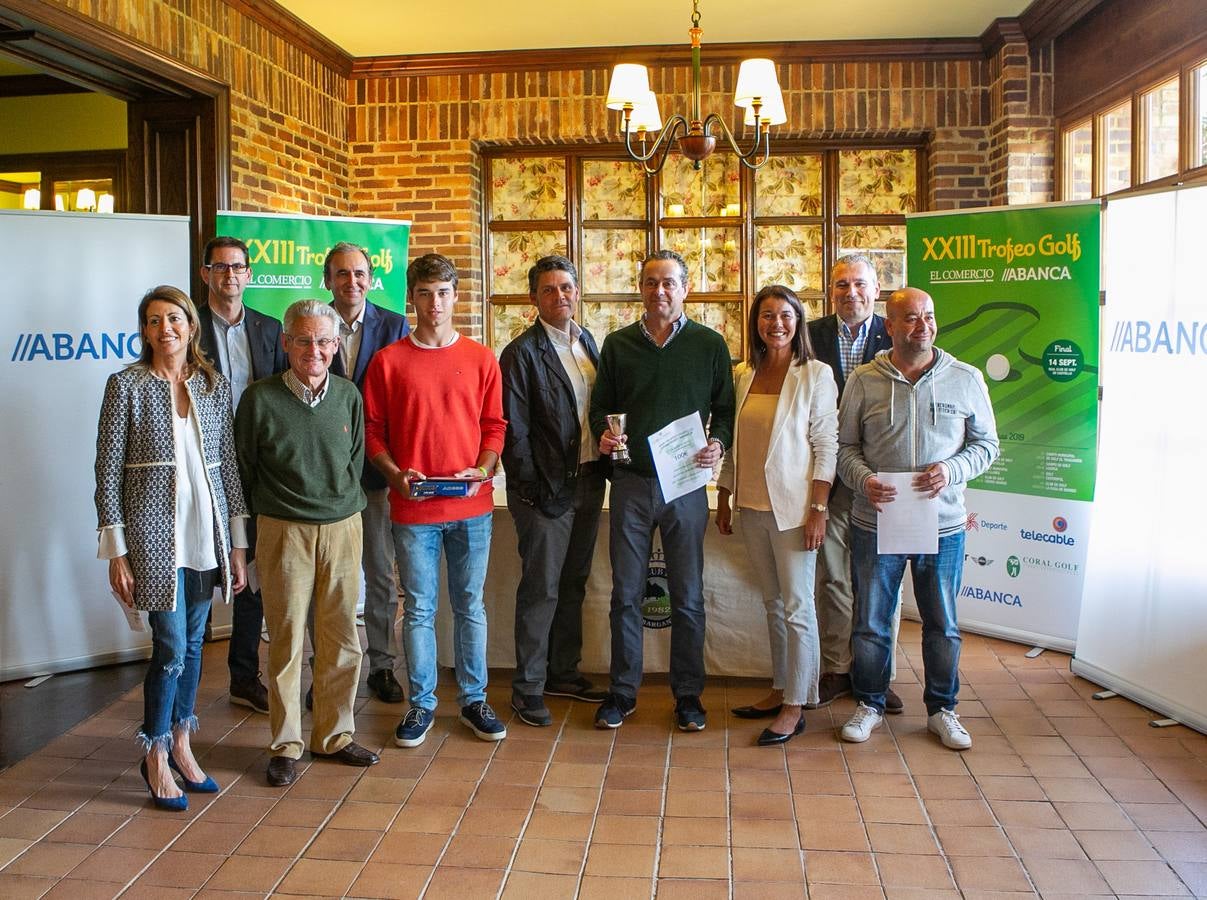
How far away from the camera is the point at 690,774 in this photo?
3248 mm

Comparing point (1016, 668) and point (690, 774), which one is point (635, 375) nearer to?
point (690, 774)

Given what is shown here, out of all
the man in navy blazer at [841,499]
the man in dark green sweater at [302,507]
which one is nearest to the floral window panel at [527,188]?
the man in navy blazer at [841,499]

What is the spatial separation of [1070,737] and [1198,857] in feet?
2.78

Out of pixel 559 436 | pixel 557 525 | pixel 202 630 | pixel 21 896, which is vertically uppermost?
pixel 559 436

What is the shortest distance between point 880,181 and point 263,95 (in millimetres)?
3612

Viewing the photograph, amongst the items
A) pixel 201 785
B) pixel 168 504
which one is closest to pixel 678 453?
pixel 168 504

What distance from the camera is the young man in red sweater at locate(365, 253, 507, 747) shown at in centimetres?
337

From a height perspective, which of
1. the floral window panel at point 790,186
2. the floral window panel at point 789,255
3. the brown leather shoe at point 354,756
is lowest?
the brown leather shoe at point 354,756

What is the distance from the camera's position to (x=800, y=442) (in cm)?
341

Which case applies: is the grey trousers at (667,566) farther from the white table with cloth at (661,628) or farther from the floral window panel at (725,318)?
the floral window panel at (725,318)

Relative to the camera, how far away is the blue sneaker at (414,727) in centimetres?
346

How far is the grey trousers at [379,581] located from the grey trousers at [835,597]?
1.56 metres

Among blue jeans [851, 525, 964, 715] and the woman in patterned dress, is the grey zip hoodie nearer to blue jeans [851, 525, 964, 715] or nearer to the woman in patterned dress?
blue jeans [851, 525, 964, 715]

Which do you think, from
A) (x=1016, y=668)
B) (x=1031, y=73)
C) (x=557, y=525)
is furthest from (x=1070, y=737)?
(x=1031, y=73)
